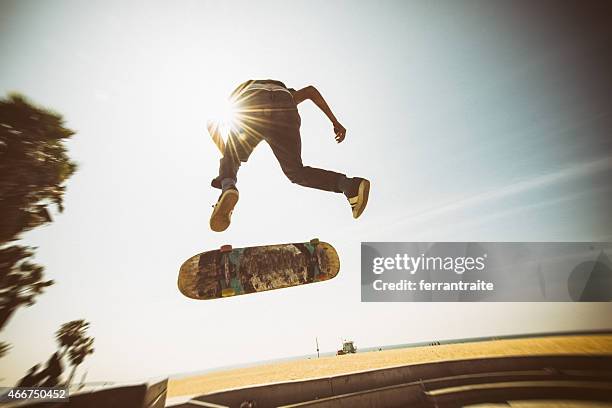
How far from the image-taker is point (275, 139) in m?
3.60

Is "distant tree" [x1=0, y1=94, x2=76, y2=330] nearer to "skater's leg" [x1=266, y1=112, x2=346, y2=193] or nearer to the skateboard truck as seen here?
the skateboard truck

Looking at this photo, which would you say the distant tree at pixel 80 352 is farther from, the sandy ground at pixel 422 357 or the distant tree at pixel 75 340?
the sandy ground at pixel 422 357

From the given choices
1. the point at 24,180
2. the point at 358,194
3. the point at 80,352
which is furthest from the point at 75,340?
the point at 358,194

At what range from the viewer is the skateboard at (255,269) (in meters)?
4.97

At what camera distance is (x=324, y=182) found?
3824 mm

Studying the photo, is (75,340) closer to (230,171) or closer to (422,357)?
(230,171)

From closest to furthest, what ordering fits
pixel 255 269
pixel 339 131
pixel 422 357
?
pixel 339 131 → pixel 255 269 → pixel 422 357

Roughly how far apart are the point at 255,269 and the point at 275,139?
8.97ft

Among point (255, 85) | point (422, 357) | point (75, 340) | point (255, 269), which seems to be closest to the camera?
point (255, 85)

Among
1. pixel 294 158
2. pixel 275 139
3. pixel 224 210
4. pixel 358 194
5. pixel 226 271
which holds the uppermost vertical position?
pixel 275 139

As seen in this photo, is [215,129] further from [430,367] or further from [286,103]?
[430,367]

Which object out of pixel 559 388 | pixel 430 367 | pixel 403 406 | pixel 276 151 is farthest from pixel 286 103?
pixel 559 388

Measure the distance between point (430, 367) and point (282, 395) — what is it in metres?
4.30

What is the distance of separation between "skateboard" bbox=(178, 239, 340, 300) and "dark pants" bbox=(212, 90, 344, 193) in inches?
74.2
